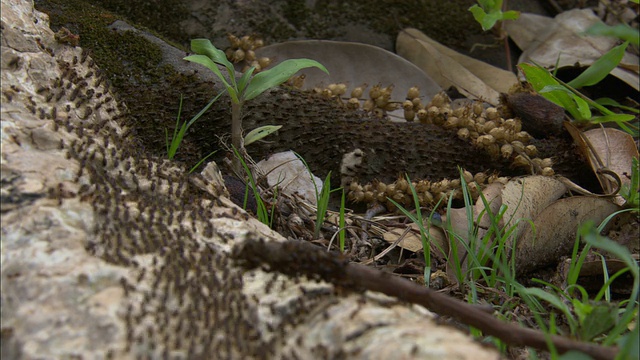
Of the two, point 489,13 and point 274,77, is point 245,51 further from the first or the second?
point 489,13

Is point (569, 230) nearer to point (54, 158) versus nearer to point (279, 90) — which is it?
point (279, 90)

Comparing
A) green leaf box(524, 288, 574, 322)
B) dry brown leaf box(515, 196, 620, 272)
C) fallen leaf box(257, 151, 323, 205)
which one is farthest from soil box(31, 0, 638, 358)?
green leaf box(524, 288, 574, 322)

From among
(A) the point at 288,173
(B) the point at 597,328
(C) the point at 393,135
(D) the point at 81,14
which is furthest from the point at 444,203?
(D) the point at 81,14

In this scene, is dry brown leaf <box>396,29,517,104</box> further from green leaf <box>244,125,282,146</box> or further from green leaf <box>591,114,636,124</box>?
green leaf <box>244,125,282,146</box>

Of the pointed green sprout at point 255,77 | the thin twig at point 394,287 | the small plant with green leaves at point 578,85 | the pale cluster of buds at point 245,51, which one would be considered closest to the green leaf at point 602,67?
the small plant with green leaves at point 578,85

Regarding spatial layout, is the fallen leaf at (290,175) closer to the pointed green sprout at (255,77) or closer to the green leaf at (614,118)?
the pointed green sprout at (255,77)

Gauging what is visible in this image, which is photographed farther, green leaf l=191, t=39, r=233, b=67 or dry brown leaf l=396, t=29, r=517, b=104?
dry brown leaf l=396, t=29, r=517, b=104
